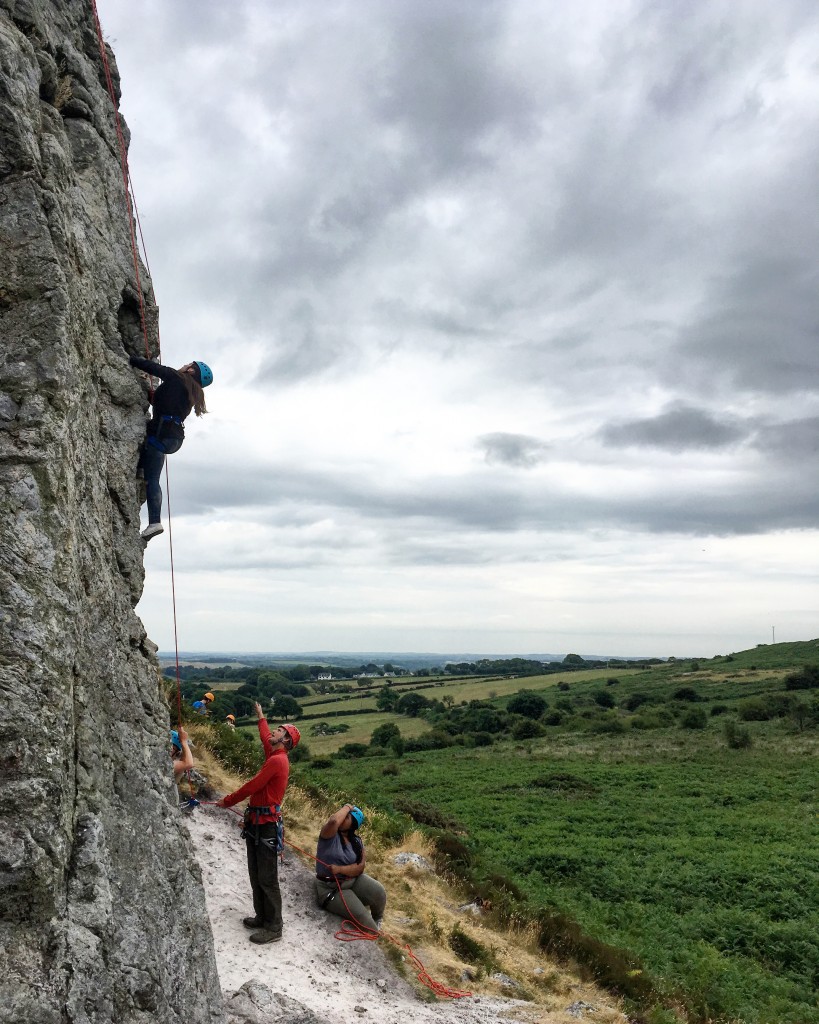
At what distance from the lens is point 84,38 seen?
9125 millimetres

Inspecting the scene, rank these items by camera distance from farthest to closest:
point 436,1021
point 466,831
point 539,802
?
point 539,802, point 466,831, point 436,1021

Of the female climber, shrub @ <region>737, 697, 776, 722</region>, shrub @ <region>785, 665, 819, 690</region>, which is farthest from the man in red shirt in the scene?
shrub @ <region>785, 665, 819, 690</region>

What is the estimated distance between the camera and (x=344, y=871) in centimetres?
1116

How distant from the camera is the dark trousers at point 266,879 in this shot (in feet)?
31.6

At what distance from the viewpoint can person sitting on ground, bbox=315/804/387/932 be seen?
11.1 m

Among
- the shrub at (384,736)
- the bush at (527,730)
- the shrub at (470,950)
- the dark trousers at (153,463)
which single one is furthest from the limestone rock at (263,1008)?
the bush at (527,730)

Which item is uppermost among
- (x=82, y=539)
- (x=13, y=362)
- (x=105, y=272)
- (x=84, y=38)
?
(x=84, y=38)

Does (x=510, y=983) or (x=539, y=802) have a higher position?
(x=510, y=983)

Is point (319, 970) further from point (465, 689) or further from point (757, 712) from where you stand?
point (465, 689)

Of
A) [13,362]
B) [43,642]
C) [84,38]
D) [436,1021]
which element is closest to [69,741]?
[43,642]

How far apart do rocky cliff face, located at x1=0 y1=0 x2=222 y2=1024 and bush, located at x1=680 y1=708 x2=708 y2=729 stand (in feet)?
244

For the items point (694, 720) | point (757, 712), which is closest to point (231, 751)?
point (694, 720)

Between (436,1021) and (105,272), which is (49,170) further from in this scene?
(436,1021)

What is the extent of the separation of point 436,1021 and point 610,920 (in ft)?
47.1
